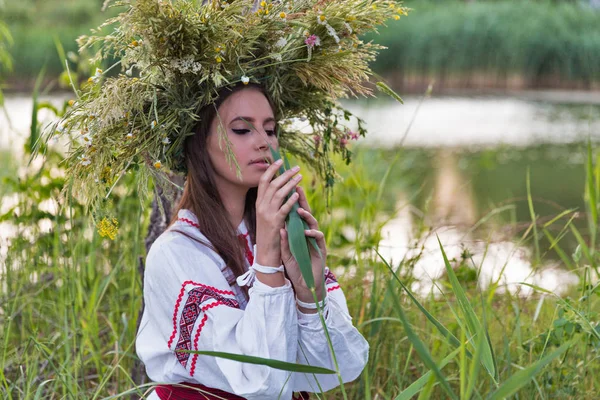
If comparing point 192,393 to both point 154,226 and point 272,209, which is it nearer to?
point 272,209

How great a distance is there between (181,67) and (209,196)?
309mm

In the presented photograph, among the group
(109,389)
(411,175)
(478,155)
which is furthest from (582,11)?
(109,389)

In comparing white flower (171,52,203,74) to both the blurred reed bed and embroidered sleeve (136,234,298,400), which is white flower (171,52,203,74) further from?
the blurred reed bed

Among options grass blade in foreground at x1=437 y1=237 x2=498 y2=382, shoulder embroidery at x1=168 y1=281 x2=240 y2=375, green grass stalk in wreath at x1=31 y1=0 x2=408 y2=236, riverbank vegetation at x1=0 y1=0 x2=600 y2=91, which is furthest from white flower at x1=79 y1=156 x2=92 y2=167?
riverbank vegetation at x1=0 y1=0 x2=600 y2=91

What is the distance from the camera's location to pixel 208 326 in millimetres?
1575

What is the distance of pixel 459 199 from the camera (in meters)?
6.07

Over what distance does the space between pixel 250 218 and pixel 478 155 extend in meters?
6.26

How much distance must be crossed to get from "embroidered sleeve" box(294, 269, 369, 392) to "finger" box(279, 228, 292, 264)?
0.13 meters

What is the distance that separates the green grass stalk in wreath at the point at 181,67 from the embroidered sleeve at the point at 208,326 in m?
0.17

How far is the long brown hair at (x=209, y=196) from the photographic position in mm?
1720

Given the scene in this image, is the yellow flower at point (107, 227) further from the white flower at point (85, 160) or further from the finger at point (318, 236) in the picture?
the finger at point (318, 236)

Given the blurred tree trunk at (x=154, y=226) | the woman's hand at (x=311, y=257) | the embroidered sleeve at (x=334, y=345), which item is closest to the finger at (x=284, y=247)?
the woman's hand at (x=311, y=257)

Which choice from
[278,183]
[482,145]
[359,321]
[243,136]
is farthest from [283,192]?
[482,145]

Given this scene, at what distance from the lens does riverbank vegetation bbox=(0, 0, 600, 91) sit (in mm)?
10805
